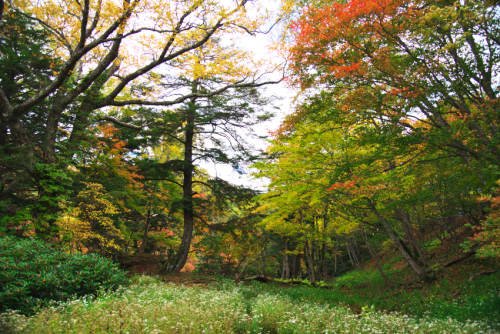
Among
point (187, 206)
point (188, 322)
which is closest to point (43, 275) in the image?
point (188, 322)

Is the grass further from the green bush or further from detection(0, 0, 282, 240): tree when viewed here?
detection(0, 0, 282, 240): tree

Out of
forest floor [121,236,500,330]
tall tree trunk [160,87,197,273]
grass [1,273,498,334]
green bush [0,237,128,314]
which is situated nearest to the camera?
grass [1,273,498,334]

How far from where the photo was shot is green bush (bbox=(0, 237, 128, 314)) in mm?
4773

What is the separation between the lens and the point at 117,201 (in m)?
11.6

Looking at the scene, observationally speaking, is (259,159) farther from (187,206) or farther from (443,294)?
(443,294)

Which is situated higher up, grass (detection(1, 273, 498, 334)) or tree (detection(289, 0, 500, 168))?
tree (detection(289, 0, 500, 168))

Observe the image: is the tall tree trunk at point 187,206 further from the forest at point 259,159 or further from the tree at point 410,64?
the tree at point 410,64

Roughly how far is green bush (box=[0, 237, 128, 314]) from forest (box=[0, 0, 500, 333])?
4 cm

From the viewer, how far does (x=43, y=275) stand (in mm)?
5367

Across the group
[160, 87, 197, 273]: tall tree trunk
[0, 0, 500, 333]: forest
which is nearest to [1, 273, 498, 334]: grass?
[0, 0, 500, 333]: forest

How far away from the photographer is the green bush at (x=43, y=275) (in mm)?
4773

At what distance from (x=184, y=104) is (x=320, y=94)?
6.96 m

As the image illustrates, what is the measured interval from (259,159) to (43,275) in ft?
31.3

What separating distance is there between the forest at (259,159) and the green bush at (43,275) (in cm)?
4
